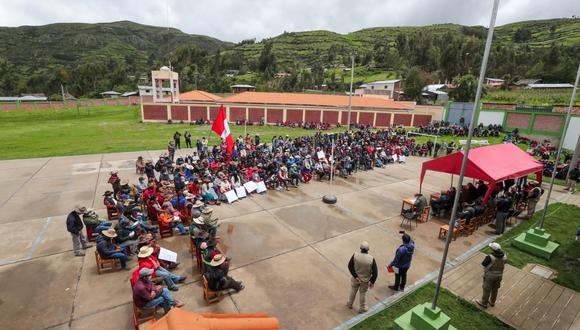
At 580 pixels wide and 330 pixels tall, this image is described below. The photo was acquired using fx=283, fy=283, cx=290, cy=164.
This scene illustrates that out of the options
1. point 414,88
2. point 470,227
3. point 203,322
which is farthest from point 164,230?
point 414,88

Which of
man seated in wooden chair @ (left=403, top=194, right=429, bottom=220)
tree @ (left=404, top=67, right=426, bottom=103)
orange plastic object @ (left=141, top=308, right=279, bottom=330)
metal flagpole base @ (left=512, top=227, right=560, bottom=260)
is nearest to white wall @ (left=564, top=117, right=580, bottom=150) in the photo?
metal flagpole base @ (left=512, top=227, right=560, bottom=260)

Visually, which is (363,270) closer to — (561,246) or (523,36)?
(561,246)

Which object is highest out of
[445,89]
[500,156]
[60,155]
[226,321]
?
[445,89]

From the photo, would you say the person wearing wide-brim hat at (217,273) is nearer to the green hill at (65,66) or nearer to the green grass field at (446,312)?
the green grass field at (446,312)

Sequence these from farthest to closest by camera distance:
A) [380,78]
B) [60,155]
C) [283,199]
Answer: [380,78]
[60,155]
[283,199]

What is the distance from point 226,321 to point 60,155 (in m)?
24.5

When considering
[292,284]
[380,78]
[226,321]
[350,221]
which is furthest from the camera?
[380,78]

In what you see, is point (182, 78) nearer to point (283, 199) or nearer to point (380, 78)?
point (380, 78)

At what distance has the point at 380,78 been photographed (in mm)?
91812

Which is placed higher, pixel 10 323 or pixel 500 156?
pixel 500 156

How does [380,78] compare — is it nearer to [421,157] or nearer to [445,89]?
[445,89]

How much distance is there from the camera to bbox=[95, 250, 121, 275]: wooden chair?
7.36 metres

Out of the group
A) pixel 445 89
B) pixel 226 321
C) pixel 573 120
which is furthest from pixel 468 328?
pixel 445 89

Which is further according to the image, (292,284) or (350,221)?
(350,221)
